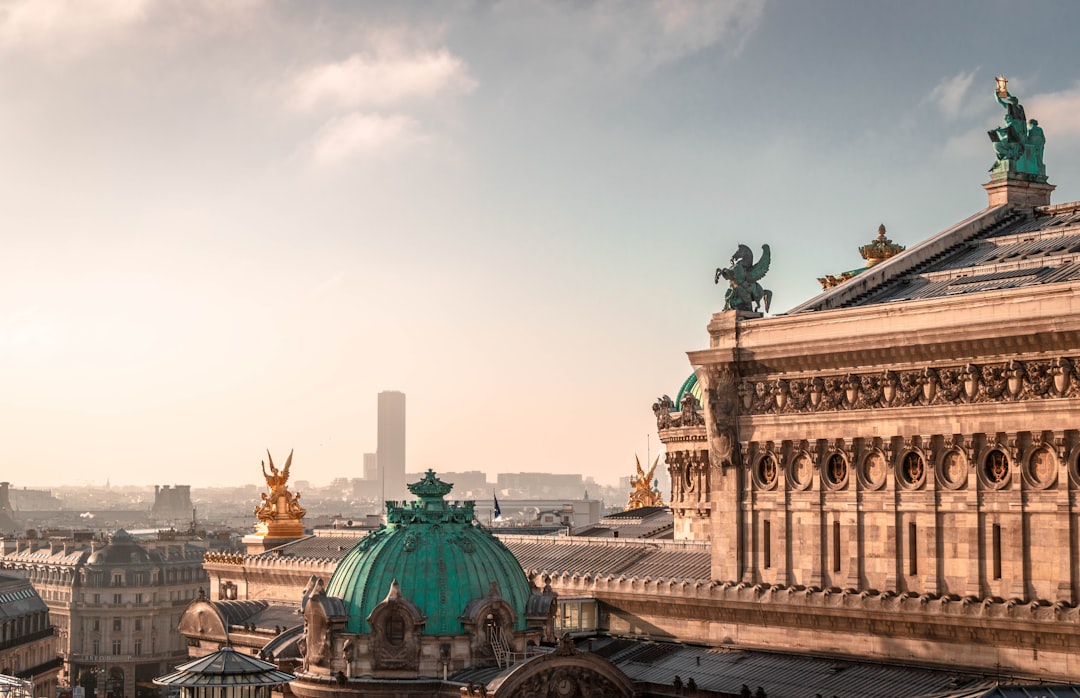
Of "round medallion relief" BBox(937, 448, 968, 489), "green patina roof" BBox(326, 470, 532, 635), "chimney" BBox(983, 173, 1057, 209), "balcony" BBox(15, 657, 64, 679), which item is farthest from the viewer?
"balcony" BBox(15, 657, 64, 679)

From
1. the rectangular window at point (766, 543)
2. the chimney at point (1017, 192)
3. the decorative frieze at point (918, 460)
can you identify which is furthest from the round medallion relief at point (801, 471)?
the chimney at point (1017, 192)

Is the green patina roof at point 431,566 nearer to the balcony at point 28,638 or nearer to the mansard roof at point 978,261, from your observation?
the mansard roof at point 978,261

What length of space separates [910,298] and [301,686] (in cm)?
2947

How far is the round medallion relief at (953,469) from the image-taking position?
223ft

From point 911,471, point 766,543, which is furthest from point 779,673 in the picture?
point 911,471

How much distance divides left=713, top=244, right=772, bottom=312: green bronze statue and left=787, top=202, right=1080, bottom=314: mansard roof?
8.67 ft

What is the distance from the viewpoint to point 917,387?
69562 millimetres

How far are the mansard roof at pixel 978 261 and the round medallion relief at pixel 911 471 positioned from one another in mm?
6442

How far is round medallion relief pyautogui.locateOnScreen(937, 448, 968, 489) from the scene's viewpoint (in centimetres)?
6806

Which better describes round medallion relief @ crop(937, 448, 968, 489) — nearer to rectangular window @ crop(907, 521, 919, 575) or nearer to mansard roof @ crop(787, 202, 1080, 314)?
rectangular window @ crop(907, 521, 919, 575)

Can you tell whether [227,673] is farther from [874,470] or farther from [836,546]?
[874,470]

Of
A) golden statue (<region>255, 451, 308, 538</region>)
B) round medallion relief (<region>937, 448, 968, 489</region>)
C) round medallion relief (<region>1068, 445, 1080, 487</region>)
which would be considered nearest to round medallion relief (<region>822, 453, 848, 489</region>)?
round medallion relief (<region>937, 448, 968, 489</region>)

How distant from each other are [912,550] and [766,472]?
842cm

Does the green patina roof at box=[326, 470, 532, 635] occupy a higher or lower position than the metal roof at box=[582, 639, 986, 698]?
higher
